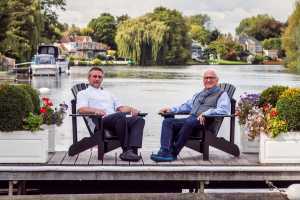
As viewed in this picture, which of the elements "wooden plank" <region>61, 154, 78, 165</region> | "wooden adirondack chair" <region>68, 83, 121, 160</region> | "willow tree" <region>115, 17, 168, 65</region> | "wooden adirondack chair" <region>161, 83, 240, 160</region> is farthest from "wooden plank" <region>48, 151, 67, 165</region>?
"willow tree" <region>115, 17, 168, 65</region>

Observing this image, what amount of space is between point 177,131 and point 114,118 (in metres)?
0.72

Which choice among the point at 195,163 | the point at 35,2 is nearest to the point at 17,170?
the point at 195,163

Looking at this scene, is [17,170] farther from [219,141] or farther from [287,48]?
[287,48]

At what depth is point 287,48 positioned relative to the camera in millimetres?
75312

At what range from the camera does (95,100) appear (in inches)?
311

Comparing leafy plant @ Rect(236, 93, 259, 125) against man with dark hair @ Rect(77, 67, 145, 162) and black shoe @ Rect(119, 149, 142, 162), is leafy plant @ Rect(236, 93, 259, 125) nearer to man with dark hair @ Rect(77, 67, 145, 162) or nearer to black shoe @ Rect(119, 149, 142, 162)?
man with dark hair @ Rect(77, 67, 145, 162)

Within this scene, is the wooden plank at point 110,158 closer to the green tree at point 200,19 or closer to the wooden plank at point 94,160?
the wooden plank at point 94,160

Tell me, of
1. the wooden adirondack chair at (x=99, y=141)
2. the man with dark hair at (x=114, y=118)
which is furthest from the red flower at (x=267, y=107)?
the wooden adirondack chair at (x=99, y=141)

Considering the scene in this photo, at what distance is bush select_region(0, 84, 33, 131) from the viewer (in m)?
7.12

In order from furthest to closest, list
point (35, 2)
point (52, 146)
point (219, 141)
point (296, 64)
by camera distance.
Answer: point (296, 64) → point (35, 2) → point (52, 146) → point (219, 141)

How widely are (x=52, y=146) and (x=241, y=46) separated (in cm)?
13703

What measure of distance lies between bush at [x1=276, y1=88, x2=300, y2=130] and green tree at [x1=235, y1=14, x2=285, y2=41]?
482 ft

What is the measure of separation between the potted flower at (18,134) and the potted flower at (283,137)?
227 centimetres

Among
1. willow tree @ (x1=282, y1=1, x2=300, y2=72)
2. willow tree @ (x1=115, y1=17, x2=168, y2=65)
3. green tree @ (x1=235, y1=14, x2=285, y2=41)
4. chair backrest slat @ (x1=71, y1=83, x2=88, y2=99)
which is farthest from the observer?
green tree @ (x1=235, y1=14, x2=285, y2=41)
